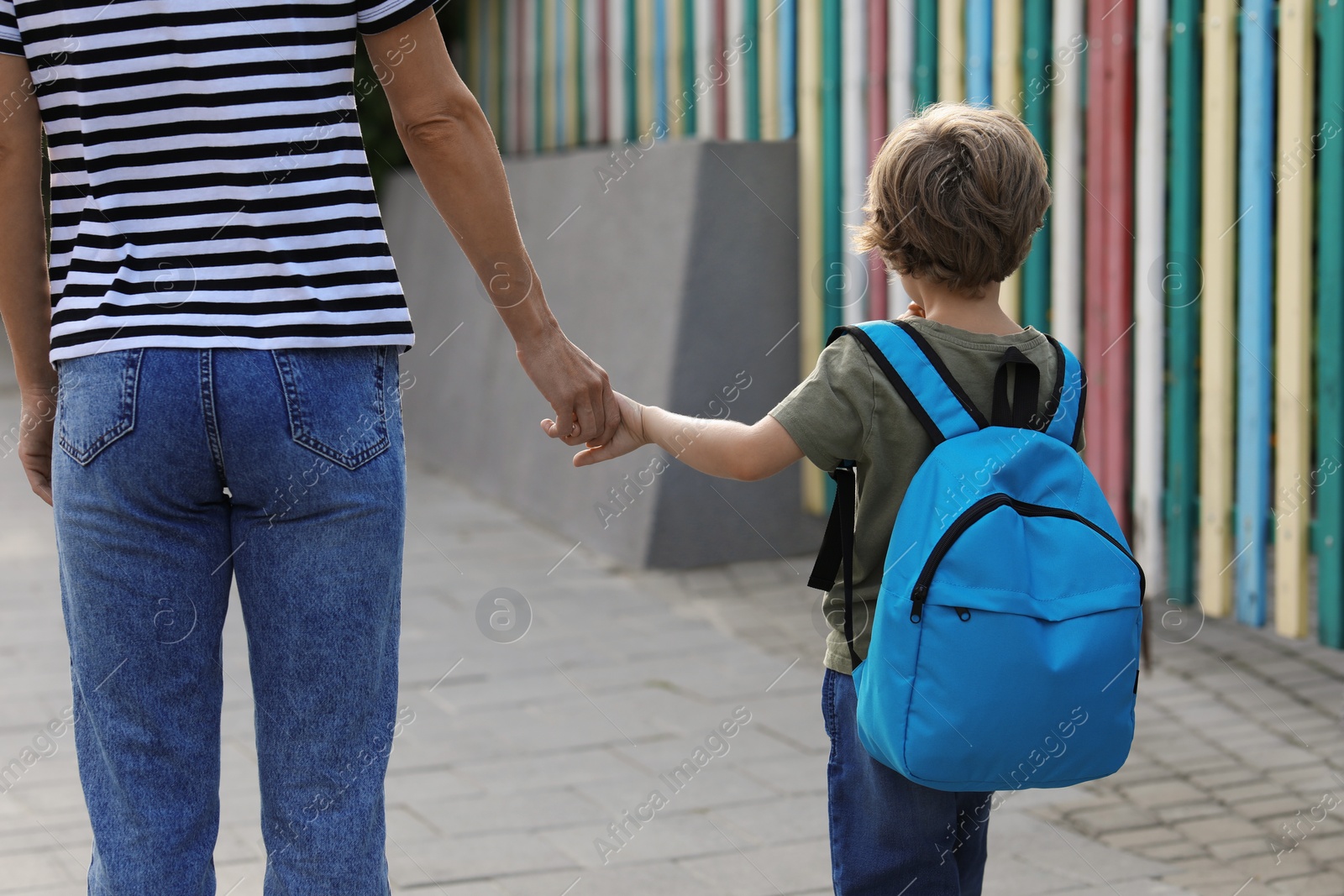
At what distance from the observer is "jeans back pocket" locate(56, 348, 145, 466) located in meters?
1.83

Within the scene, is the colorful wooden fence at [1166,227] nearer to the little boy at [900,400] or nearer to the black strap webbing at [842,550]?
the little boy at [900,400]

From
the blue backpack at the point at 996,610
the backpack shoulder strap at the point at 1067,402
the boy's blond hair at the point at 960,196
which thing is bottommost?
the blue backpack at the point at 996,610

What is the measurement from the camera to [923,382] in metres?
2.12

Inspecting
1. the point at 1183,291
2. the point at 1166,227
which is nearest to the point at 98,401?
the point at 1183,291

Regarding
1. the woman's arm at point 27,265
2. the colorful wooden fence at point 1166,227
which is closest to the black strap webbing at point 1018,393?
the woman's arm at point 27,265

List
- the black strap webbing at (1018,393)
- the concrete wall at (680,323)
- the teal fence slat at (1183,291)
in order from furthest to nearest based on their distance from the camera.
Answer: the concrete wall at (680,323)
the teal fence slat at (1183,291)
the black strap webbing at (1018,393)

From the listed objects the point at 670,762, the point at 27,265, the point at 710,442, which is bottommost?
the point at 670,762

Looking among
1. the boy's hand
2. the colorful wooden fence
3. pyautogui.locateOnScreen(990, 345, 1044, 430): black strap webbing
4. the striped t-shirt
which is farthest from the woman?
the colorful wooden fence

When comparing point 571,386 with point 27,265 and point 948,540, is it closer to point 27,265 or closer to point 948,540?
point 948,540

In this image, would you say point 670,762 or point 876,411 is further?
point 670,762

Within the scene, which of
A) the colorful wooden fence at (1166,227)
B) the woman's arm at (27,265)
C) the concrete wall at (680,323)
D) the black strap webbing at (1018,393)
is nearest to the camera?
the woman's arm at (27,265)

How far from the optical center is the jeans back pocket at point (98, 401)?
1.83 meters

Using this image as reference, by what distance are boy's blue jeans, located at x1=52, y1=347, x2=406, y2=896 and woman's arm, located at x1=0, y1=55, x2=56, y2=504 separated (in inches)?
8.4

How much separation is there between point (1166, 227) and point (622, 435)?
3397 mm
